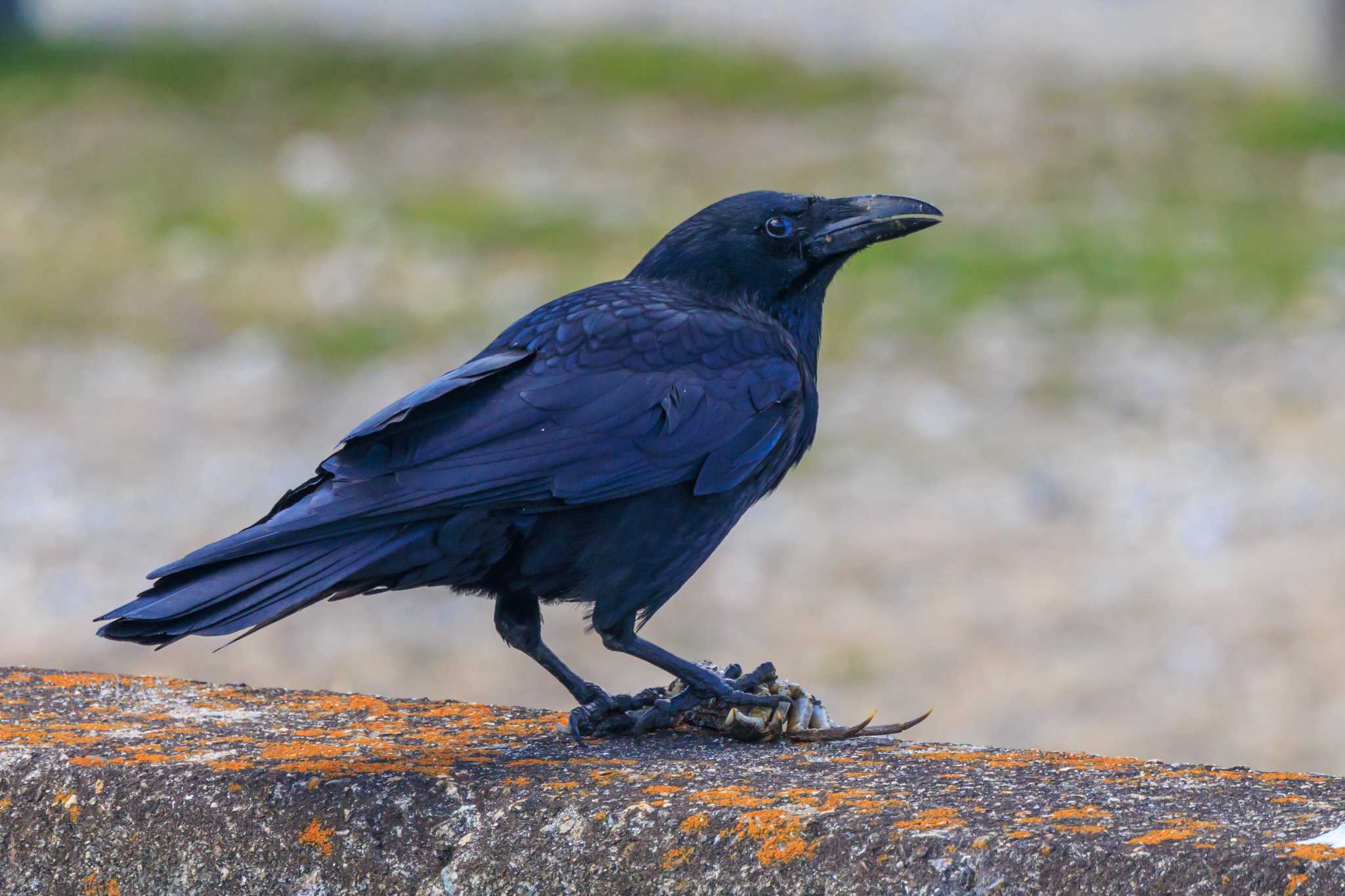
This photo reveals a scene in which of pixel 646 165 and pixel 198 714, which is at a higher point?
pixel 646 165

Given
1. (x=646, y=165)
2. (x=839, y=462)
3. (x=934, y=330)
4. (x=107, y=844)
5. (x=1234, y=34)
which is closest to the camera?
(x=107, y=844)

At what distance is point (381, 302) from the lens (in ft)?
38.9

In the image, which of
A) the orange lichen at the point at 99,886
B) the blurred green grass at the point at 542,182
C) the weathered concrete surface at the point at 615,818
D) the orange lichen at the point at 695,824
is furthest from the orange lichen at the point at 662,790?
the blurred green grass at the point at 542,182

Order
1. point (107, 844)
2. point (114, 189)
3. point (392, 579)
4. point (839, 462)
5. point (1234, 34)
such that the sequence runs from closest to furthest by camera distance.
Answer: point (107, 844) < point (392, 579) < point (839, 462) < point (114, 189) < point (1234, 34)

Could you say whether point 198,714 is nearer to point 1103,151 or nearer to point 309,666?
point 309,666

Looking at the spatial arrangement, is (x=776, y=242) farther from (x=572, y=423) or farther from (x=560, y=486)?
(x=560, y=486)

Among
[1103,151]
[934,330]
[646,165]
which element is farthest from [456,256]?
[1103,151]

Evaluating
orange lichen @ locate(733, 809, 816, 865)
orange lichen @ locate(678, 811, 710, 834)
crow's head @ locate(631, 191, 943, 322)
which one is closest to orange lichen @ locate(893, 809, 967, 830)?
orange lichen @ locate(733, 809, 816, 865)

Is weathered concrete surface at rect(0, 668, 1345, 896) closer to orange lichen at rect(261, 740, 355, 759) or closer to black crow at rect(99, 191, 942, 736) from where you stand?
orange lichen at rect(261, 740, 355, 759)

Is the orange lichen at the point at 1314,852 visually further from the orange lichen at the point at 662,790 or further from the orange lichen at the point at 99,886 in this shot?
the orange lichen at the point at 99,886

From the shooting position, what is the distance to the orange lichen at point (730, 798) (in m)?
2.58

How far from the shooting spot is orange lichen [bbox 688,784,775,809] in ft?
8.45

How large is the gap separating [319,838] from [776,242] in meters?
1.81

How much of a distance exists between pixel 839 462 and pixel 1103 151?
5605 mm
